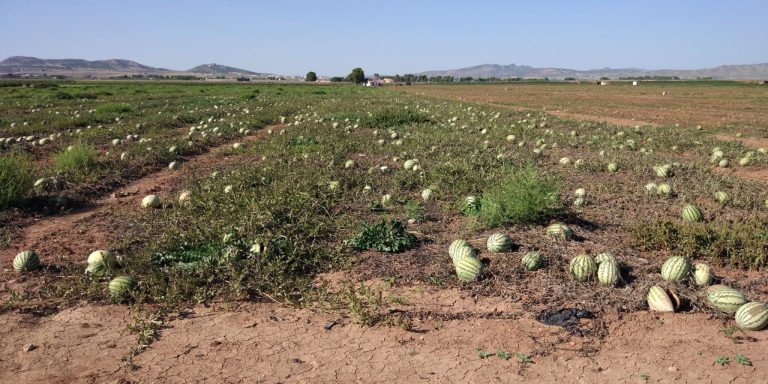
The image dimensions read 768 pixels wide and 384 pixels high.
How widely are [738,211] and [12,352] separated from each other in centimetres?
844

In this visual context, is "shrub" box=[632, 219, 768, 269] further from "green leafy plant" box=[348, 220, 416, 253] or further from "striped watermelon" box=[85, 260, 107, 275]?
"striped watermelon" box=[85, 260, 107, 275]

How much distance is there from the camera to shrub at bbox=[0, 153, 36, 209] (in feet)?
24.7

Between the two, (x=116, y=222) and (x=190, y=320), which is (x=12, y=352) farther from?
(x=116, y=222)

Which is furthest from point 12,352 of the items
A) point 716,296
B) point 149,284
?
point 716,296

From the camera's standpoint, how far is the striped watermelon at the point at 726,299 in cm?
421

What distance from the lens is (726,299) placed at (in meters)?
4.26

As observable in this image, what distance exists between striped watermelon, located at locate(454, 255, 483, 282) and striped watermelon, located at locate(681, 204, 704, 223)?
332 cm

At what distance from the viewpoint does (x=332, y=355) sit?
3893mm

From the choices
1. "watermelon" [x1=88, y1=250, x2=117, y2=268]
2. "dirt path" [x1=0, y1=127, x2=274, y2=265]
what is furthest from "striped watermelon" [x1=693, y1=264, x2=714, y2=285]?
"dirt path" [x1=0, y1=127, x2=274, y2=265]

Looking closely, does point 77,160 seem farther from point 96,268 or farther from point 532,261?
point 532,261

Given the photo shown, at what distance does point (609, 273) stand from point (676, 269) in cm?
62

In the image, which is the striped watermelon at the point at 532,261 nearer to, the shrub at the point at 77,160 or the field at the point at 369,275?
the field at the point at 369,275

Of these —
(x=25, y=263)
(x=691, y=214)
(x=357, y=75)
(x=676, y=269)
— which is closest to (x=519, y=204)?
(x=676, y=269)

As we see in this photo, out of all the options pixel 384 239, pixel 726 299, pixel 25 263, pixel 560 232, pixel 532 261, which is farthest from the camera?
pixel 384 239
